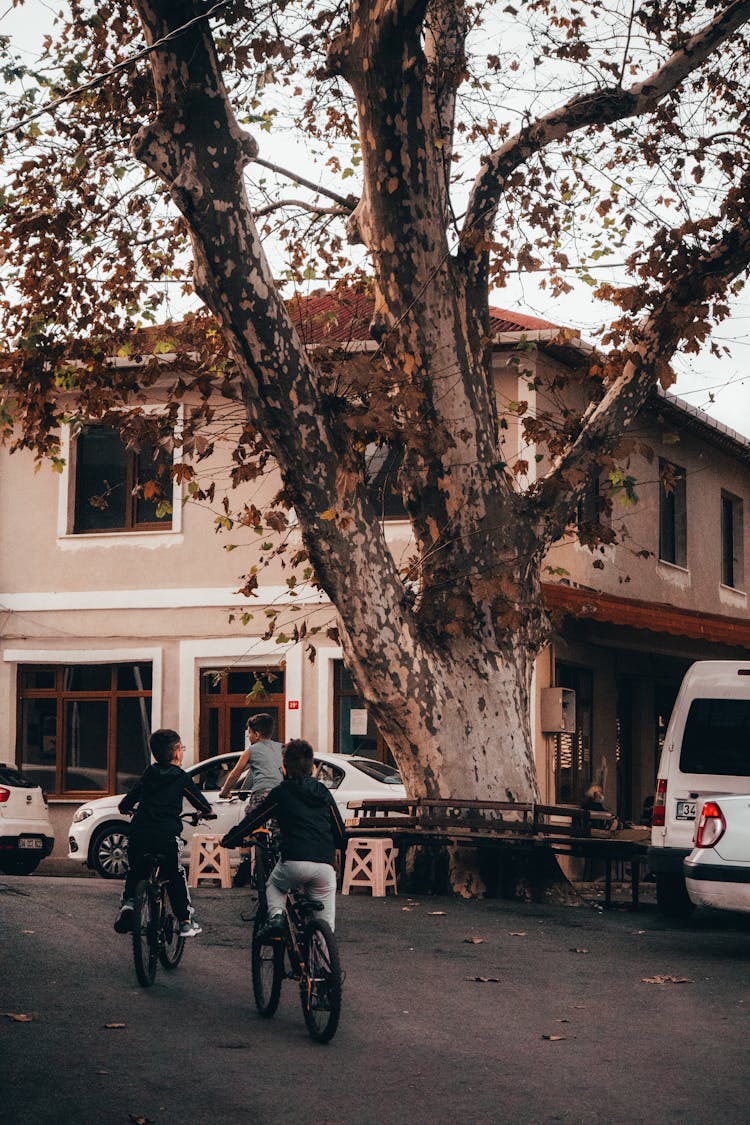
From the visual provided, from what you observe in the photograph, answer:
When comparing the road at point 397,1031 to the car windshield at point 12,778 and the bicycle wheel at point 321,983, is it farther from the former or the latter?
the car windshield at point 12,778

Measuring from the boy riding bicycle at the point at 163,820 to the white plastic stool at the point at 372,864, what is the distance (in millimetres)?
5369

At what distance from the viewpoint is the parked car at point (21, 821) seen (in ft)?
62.6

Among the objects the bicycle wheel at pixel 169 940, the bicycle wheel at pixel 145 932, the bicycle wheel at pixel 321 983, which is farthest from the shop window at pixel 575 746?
the bicycle wheel at pixel 321 983

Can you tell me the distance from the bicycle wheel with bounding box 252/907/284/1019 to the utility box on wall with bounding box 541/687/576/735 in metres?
13.4

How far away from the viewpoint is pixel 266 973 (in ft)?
28.7

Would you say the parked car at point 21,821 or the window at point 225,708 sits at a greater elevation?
the window at point 225,708

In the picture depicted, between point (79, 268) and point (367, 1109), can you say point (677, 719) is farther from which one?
point (367, 1109)

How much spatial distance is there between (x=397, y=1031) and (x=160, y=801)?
92.7 inches

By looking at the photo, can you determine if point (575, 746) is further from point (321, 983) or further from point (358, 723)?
point (321, 983)

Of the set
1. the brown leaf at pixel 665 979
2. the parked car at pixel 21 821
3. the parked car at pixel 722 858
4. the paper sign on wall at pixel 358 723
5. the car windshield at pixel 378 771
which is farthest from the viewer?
the paper sign on wall at pixel 358 723

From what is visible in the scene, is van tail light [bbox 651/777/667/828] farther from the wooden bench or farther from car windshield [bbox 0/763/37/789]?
car windshield [bbox 0/763/37/789]

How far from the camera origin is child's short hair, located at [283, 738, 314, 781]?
864 centimetres

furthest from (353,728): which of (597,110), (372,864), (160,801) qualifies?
(160,801)

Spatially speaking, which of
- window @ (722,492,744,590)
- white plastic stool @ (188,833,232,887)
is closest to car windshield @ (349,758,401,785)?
white plastic stool @ (188,833,232,887)
